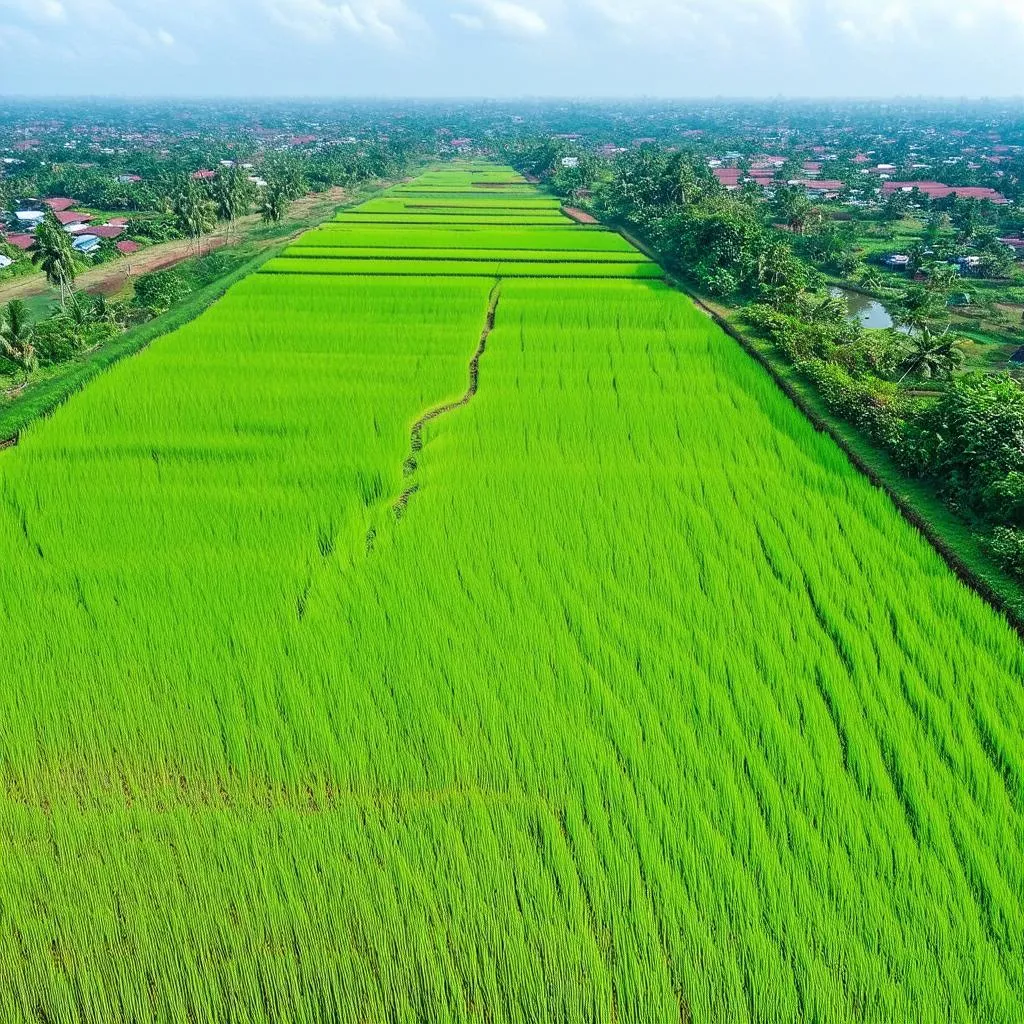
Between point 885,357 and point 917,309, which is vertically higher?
point 917,309

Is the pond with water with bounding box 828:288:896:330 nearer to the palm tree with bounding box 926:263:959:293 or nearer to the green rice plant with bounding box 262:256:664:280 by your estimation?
the palm tree with bounding box 926:263:959:293

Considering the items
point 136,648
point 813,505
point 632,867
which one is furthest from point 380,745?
point 813,505

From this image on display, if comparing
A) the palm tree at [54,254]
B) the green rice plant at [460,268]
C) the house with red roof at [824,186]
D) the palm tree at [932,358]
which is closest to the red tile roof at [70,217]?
the green rice plant at [460,268]

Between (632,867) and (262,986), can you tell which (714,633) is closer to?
(632,867)

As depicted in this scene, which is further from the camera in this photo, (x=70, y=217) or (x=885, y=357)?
(x=70, y=217)

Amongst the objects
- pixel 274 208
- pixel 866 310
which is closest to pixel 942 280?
pixel 866 310

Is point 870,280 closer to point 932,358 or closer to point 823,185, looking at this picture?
point 932,358

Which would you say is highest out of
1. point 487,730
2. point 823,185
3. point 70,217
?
point 823,185

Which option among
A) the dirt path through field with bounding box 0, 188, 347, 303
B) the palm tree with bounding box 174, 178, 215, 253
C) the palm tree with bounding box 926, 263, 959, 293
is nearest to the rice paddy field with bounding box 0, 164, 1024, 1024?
the palm tree with bounding box 926, 263, 959, 293
